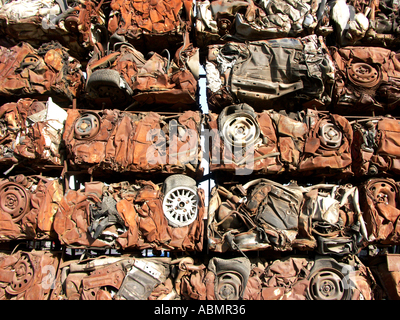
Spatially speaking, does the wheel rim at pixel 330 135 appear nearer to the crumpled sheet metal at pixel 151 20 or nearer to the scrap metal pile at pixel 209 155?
the scrap metal pile at pixel 209 155

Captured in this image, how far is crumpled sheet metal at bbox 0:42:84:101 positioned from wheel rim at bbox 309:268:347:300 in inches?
269

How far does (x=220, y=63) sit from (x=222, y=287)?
15.6 feet

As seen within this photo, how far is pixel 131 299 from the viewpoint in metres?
5.89

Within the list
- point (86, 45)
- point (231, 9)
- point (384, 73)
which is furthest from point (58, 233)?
point (384, 73)

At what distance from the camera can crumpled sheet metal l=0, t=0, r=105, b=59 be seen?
305 inches

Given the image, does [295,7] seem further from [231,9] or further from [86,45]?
[86,45]

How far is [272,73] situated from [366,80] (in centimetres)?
214

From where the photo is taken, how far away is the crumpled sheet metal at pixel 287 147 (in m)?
6.39

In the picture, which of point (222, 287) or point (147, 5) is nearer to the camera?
point (222, 287)

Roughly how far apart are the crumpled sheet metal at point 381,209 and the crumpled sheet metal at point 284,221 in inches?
9.7

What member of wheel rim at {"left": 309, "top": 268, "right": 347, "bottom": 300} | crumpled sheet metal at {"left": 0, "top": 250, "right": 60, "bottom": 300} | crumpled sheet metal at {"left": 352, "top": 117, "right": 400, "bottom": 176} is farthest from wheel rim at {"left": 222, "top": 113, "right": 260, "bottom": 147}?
crumpled sheet metal at {"left": 0, "top": 250, "right": 60, "bottom": 300}

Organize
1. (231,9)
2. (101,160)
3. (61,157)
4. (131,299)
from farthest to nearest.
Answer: (231,9), (61,157), (101,160), (131,299)

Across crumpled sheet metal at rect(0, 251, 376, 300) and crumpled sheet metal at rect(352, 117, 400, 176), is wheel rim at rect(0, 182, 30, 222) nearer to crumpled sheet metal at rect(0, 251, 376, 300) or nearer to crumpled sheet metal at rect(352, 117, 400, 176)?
crumpled sheet metal at rect(0, 251, 376, 300)

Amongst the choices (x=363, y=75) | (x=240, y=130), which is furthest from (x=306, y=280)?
(x=363, y=75)
